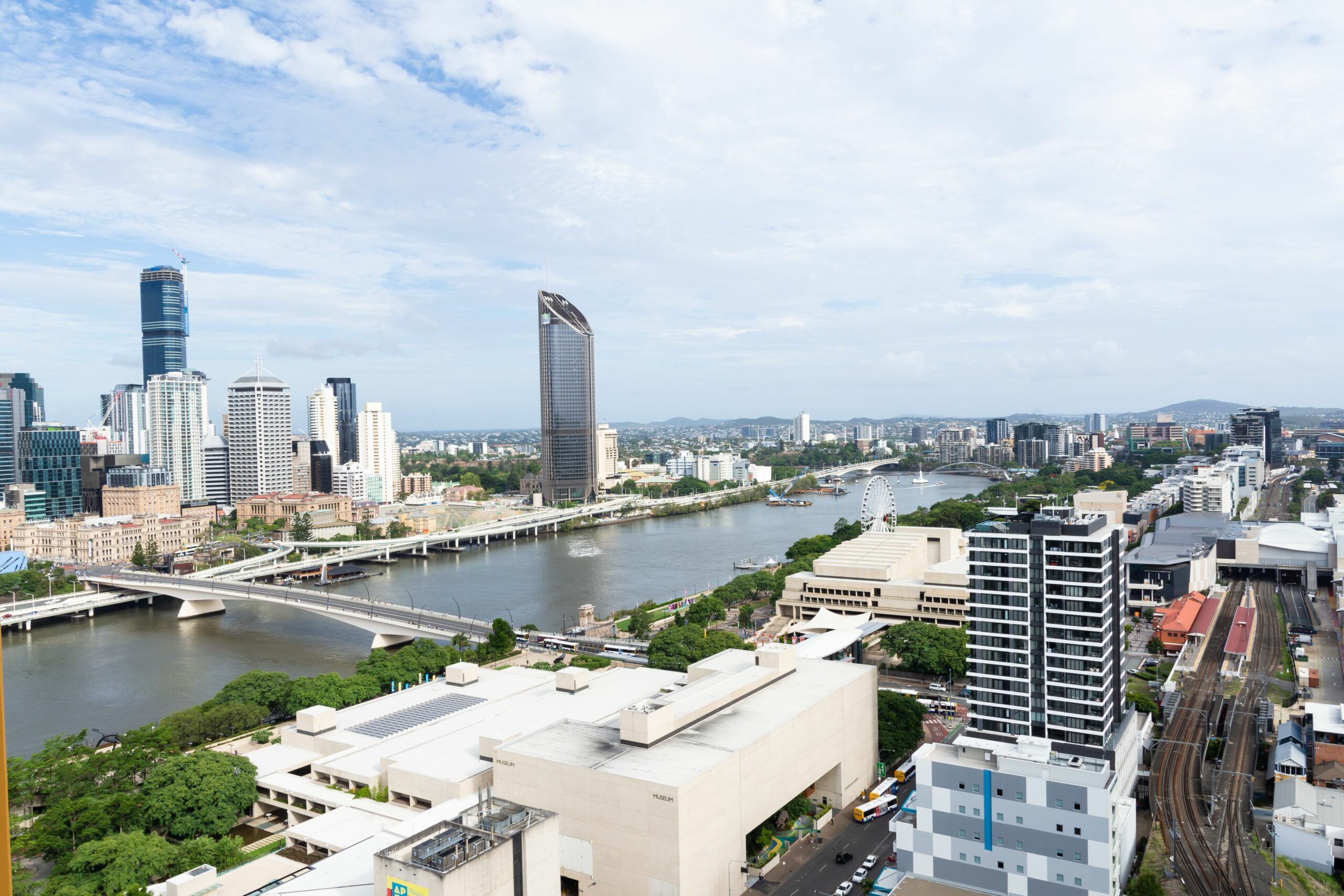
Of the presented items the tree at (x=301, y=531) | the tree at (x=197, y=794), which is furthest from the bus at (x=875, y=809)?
the tree at (x=301, y=531)

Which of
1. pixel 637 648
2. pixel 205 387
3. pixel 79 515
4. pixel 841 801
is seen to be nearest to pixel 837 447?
pixel 205 387

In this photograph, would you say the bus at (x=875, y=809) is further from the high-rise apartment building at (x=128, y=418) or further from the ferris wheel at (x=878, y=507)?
the high-rise apartment building at (x=128, y=418)

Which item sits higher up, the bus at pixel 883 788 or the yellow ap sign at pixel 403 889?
the yellow ap sign at pixel 403 889

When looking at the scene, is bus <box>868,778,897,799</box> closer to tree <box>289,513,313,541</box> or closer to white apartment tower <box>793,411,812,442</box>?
tree <box>289,513,313,541</box>

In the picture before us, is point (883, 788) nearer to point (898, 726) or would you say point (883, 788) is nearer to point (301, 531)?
point (898, 726)

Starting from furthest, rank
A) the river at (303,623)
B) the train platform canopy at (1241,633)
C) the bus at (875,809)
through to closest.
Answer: the train platform canopy at (1241,633)
the river at (303,623)
the bus at (875,809)

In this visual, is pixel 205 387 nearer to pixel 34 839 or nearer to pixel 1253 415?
pixel 34 839

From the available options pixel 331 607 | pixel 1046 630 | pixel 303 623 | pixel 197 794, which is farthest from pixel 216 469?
pixel 1046 630

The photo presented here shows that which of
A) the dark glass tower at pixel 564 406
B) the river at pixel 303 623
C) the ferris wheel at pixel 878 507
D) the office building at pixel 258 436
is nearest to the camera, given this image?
the river at pixel 303 623
